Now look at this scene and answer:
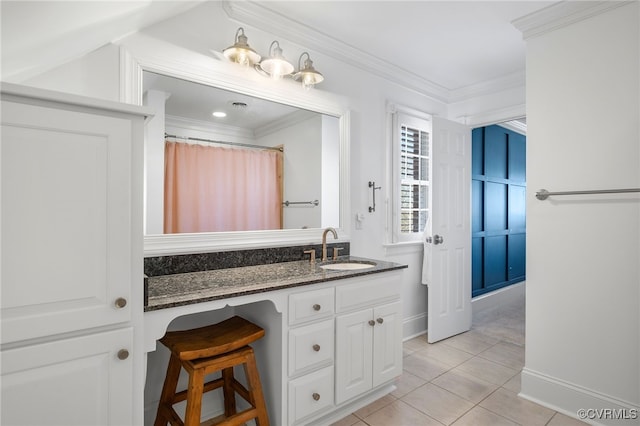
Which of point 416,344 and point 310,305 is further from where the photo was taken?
point 416,344

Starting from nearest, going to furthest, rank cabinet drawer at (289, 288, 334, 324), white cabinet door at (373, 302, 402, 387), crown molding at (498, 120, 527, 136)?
cabinet drawer at (289, 288, 334, 324)
white cabinet door at (373, 302, 402, 387)
crown molding at (498, 120, 527, 136)

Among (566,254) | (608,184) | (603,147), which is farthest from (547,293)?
(603,147)

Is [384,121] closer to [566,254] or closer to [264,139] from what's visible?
[264,139]

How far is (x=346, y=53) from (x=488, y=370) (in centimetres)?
270

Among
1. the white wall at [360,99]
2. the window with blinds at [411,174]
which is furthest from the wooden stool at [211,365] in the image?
the window with blinds at [411,174]

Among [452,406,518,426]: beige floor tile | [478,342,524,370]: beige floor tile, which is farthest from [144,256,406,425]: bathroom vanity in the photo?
[478,342,524,370]: beige floor tile

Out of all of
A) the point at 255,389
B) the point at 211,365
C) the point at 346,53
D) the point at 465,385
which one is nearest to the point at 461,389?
the point at 465,385

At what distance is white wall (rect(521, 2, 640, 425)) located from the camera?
1.85 meters

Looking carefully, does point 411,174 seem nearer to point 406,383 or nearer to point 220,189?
point 406,383

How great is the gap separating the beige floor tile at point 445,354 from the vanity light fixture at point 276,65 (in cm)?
249

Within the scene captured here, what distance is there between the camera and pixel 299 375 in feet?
5.66

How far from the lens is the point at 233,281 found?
170 centimetres

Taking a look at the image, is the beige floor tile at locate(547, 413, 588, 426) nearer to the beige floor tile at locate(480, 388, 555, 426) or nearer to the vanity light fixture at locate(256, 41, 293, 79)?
the beige floor tile at locate(480, 388, 555, 426)

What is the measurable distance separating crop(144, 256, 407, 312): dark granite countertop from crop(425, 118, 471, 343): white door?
3.76 feet
